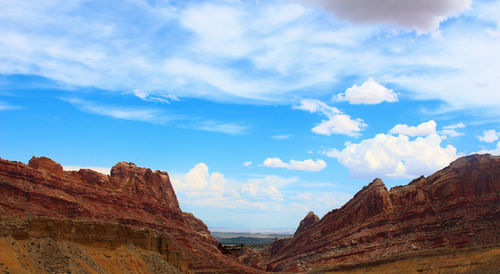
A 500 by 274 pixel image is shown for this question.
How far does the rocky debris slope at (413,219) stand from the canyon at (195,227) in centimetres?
18

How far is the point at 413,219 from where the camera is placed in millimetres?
86438

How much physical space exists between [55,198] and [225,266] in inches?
1279

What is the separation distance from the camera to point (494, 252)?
195ft

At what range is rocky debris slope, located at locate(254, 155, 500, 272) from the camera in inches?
3088

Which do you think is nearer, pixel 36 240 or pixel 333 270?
pixel 36 240

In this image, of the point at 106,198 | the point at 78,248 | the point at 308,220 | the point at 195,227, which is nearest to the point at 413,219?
the point at 308,220

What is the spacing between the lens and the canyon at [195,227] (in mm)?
43094

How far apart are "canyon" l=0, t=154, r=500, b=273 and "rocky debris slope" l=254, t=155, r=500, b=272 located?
0.18 m

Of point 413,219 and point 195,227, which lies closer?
point 413,219

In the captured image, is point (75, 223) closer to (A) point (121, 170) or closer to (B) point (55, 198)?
(B) point (55, 198)

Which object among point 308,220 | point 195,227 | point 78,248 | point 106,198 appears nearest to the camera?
point 78,248

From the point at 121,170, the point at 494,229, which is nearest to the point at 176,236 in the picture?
the point at 121,170

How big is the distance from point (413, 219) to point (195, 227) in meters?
54.5

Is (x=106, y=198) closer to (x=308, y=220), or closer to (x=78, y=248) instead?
(x=78, y=248)
